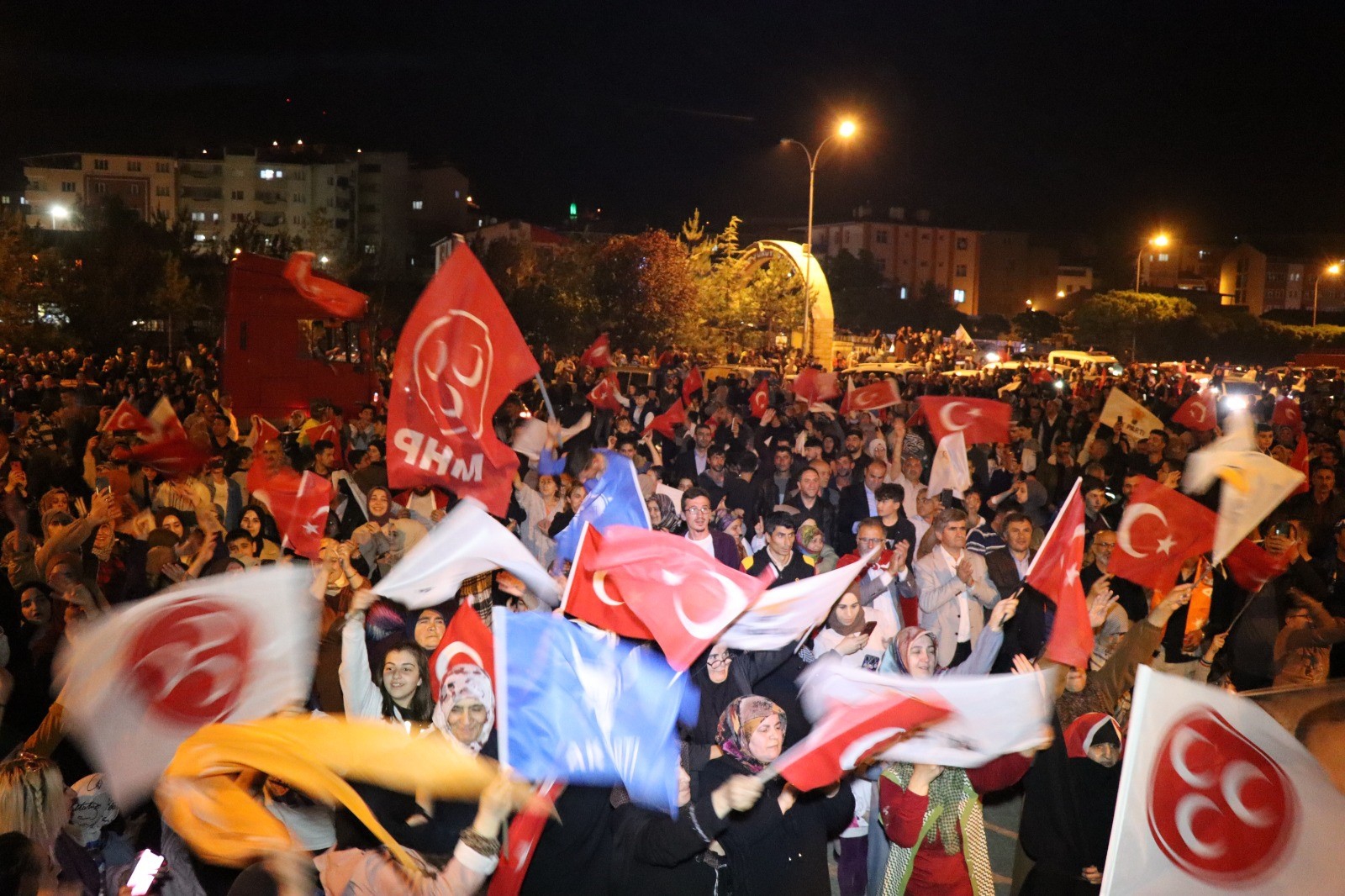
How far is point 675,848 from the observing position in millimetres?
3877

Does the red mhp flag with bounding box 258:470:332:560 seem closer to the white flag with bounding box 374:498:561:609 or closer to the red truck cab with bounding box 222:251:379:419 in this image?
the white flag with bounding box 374:498:561:609

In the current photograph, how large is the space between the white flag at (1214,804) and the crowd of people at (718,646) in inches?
29.8

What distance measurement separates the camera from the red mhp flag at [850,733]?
387cm

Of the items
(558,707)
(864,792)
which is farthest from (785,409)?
(558,707)

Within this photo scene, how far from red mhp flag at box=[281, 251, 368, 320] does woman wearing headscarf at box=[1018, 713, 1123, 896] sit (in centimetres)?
1554

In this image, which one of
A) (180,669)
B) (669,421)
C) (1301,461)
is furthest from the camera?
(669,421)

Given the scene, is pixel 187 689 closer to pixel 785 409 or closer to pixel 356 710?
pixel 356 710

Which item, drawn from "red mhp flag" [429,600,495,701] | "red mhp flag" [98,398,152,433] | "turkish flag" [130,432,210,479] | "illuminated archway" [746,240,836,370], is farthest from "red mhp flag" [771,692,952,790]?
"illuminated archway" [746,240,836,370]

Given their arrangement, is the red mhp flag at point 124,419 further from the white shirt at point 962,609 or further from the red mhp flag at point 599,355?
the red mhp flag at point 599,355

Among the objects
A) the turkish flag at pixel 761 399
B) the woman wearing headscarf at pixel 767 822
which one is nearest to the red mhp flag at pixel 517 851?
the woman wearing headscarf at pixel 767 822

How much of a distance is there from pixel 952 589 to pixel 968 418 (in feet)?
15.6

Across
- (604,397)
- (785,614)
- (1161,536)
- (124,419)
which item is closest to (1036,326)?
(604,397)

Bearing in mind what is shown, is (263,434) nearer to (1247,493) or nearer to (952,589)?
(952,589)

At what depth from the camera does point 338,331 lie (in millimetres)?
20438
